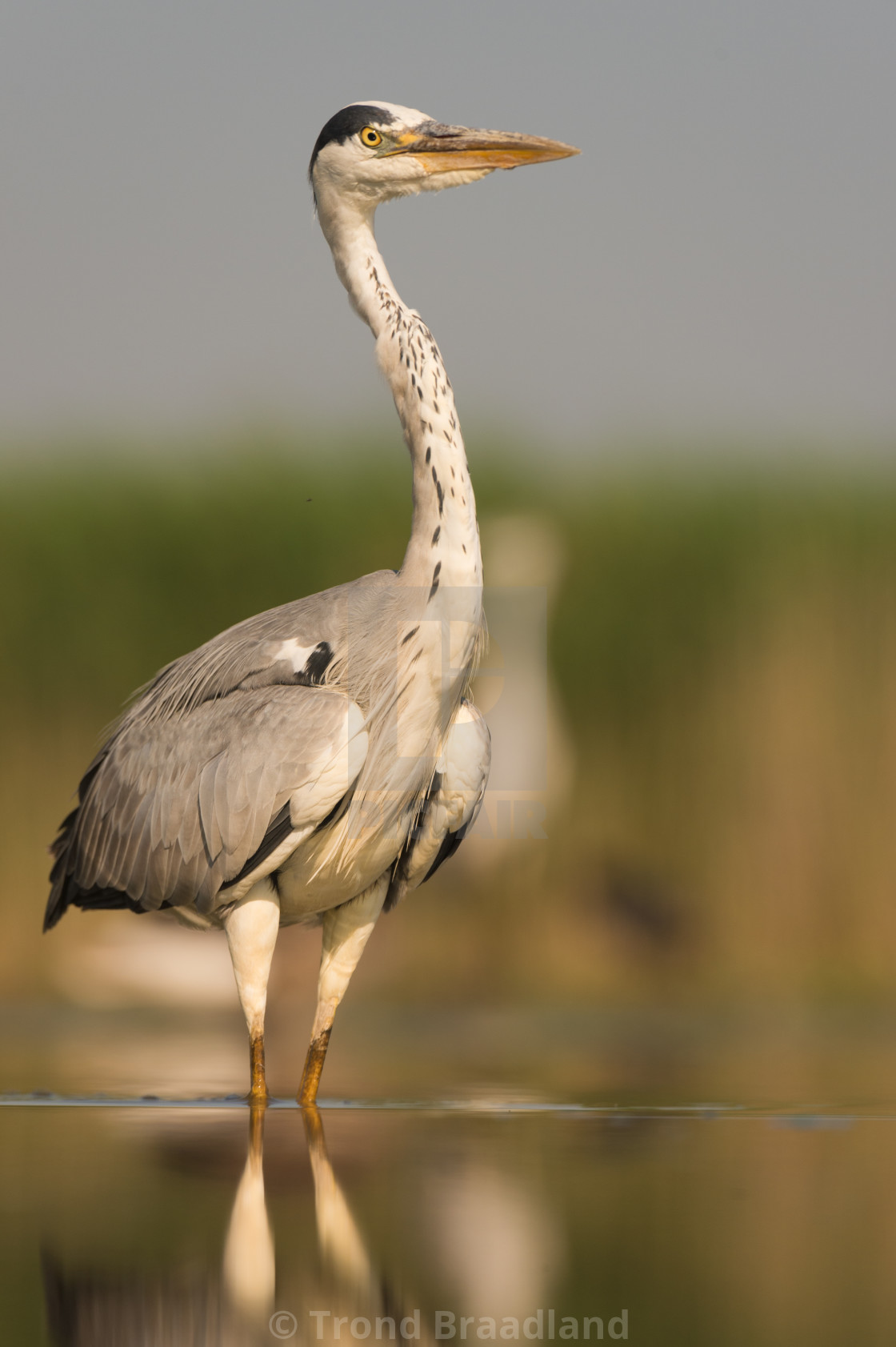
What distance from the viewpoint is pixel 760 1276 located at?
3.23 m

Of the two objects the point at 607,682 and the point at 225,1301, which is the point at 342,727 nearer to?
the point at 225,1301

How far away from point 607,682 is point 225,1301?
7608 millimetres

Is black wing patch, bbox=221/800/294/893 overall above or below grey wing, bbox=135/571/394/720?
below

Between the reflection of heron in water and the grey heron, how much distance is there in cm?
225

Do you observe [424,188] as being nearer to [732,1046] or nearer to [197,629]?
[732,1046]

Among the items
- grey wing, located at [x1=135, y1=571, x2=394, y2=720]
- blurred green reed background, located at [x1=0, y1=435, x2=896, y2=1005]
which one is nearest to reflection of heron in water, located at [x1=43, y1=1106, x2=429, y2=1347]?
grey wing, located at [x1=135, y1=571, x2=394, y2=720]

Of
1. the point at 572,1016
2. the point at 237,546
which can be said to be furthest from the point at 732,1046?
the point at 237,546

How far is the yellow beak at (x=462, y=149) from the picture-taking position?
6.05m

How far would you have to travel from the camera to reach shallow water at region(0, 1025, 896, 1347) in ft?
9.57

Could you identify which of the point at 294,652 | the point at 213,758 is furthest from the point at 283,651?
the point at 213,758

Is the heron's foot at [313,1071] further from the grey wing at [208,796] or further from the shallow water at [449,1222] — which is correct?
the grey wing at [208,796]

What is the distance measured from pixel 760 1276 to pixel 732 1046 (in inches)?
189

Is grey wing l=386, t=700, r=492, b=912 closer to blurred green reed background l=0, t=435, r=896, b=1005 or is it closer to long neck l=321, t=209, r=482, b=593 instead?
long neck l=321, t=209, r=482, b=593

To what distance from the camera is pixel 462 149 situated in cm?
608
